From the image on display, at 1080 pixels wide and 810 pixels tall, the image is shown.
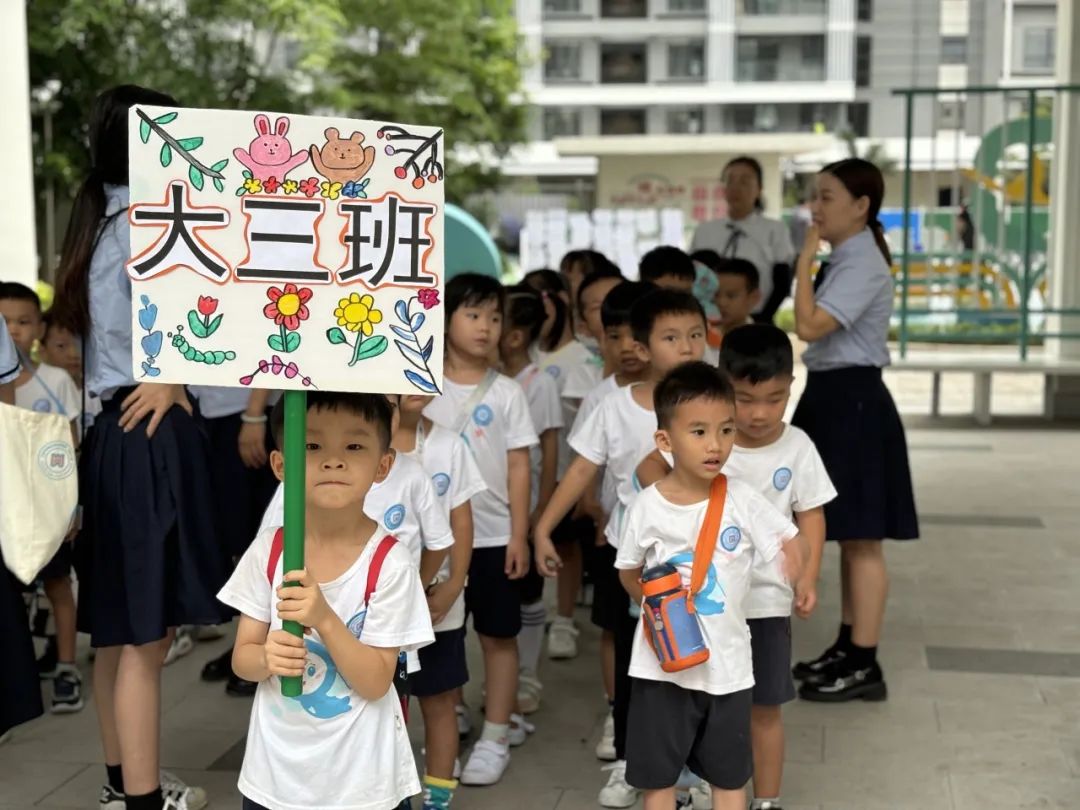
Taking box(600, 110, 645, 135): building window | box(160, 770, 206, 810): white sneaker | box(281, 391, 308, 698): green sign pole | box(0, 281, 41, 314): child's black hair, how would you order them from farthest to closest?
box(600, 110, 645, 135): building window < box(0, 281, 41, 314): child's black hair < box(160, 770, 206, 810): white sneaker < box(281, 391, 308, 698): green sign pole

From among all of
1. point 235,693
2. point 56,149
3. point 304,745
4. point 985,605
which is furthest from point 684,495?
point 56,149

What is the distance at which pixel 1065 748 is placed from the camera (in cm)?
430

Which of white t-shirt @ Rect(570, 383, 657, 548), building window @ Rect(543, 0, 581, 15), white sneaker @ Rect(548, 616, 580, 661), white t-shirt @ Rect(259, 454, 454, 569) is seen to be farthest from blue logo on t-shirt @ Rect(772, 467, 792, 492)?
building window @ Rect(543, 0, 581, 15)

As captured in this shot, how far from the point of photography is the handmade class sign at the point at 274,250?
254 cm

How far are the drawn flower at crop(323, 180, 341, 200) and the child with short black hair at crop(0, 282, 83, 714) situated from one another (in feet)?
8.17

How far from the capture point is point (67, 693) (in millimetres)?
4758

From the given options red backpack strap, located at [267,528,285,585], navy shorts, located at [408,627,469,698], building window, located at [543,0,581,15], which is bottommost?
navy shorts, located at [408,627,469,698]

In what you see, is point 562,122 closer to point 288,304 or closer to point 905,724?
point 905,724

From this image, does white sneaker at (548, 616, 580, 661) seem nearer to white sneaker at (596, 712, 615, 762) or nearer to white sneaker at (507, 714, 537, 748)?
white sneaker at (507, 714, 537, 748)

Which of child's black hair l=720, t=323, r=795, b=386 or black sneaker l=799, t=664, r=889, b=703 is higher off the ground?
child's black hair l=720, t=323, r=795, b=386

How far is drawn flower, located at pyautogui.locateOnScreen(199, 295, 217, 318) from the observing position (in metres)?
2.55

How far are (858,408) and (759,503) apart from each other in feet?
5.32

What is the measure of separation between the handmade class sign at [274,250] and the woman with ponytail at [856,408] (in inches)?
92.1

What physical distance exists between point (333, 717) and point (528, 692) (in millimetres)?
2094
